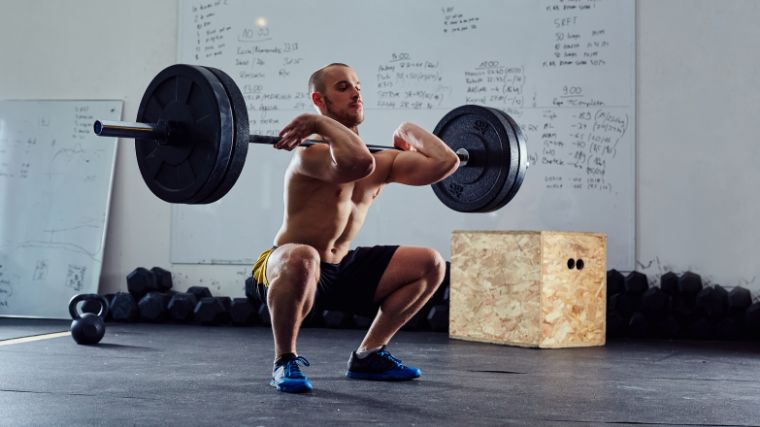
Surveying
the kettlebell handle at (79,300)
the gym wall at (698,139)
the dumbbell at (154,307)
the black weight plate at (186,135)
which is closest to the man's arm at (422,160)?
the black weight plate at (186,135)

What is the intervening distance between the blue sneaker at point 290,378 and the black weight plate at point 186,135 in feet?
2.00

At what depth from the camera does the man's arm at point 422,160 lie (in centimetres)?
287

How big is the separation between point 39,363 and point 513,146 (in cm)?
197

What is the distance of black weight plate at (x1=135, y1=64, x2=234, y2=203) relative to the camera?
2434 millimetres

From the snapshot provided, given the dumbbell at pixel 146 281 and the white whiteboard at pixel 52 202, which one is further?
the white whiteboard at pixel 52 202

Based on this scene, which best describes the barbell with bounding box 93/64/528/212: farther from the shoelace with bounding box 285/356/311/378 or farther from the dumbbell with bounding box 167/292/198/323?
the dumbbell with bounding box 167/292/198/323

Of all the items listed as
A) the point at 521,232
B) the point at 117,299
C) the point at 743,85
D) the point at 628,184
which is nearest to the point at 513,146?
the point at 521,232

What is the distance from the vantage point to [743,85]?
15.7 feet

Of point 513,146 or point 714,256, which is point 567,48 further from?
point 513,146

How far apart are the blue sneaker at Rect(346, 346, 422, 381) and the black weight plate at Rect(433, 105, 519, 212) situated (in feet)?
2.12

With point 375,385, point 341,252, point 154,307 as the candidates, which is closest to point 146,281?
point 154,307

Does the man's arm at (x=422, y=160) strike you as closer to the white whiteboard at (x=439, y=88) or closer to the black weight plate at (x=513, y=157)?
the black weight plate at (x=513, y=157)

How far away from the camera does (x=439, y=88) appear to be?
5.09 m

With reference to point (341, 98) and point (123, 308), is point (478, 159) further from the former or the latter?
point (123, 308)
